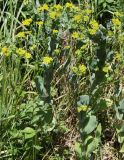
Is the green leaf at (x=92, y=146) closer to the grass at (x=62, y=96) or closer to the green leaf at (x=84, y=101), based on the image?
the grass at (x=62, y=96)

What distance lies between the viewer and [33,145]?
200 centimetres

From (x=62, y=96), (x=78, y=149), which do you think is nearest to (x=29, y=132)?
(x=78, y=149)

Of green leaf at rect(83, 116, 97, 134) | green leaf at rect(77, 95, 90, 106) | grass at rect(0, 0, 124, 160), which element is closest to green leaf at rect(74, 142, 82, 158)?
grass at rect(0, 0, 124, 160)

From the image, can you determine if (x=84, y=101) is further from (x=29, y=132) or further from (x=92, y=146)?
(x=29, y=132)

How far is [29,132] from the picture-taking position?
6.65 feet

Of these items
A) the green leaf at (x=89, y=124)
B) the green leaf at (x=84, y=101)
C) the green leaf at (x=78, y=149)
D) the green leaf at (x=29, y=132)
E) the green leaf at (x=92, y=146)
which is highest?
the green leaf at (x=84, y=101)

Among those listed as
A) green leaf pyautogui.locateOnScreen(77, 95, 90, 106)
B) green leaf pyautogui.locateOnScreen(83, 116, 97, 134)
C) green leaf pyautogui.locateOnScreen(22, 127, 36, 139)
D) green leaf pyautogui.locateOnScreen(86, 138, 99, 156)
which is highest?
green leaf pyautogui.locateOnScreen(77, 95, 90, 106)

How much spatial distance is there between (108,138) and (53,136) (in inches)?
11.9

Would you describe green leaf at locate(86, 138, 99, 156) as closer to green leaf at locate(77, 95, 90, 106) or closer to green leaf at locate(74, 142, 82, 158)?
green leaf at locate(74, 142, 82, 158)

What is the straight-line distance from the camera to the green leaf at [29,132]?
79.0 inches

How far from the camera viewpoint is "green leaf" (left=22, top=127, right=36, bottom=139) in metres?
2.01

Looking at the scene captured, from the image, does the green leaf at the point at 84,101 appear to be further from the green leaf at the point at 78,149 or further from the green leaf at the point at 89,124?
the green leaf at the point at 78,149

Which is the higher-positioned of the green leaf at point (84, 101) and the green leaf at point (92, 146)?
the green leaf at point (84, 101)

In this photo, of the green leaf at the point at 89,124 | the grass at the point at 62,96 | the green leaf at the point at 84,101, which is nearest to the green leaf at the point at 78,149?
the grass at the point at 62,96
